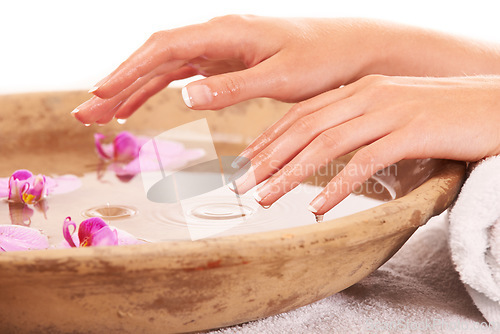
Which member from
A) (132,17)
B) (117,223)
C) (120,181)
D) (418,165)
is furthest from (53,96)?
(132,17)

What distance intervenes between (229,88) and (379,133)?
0.15 m

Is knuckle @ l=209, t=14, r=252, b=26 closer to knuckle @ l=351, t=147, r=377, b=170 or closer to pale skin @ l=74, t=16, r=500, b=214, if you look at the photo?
pale skin @ l=74, t=16, r=500, b=214

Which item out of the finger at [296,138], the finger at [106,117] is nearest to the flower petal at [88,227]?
the finger at [296,138]

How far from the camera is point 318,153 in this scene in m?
0.51

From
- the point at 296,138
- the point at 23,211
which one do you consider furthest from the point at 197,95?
the point at 23,211

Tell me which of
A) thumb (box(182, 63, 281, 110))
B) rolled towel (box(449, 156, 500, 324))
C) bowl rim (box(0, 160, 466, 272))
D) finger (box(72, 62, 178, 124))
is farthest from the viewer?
finger (box(72, 62, 178, 124))

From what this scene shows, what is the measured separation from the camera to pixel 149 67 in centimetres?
62

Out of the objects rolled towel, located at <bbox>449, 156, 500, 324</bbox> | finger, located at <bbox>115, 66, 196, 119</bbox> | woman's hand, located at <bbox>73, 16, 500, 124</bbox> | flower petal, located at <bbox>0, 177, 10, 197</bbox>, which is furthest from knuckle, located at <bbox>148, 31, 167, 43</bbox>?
rolled towel, located at <bbox>449, 156, 500, 324</bbox>

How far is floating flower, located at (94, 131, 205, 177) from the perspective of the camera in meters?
0.73

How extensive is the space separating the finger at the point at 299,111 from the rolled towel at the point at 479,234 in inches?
5.7

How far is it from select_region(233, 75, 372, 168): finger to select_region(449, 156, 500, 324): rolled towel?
0.14m

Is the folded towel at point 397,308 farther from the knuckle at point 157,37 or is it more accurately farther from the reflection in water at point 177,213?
the knuckle at point 157,37

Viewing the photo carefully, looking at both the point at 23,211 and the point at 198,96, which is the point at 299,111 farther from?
the point at 23,211

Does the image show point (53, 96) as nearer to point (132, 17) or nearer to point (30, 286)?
point (30, 286)
